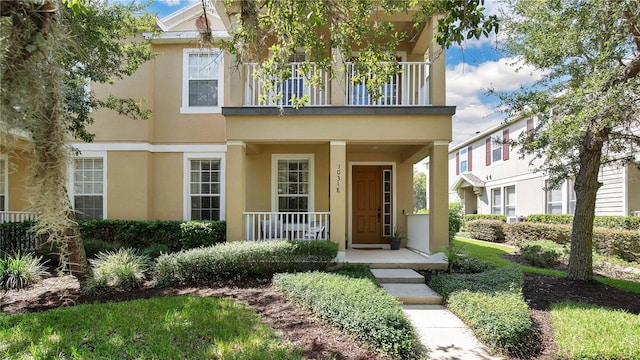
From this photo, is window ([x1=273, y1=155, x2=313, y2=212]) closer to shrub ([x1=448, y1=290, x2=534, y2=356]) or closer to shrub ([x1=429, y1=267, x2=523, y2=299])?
shrub ([x1=429, y1=267, x2=523, y2=299])

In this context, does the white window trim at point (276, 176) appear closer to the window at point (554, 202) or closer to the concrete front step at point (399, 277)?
the concrete front step at point (399, 277)

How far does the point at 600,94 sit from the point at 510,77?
7.82 ft

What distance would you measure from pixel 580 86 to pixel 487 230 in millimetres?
10764

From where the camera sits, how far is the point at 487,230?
15172mm

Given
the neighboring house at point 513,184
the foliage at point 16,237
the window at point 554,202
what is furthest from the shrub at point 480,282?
the window at point 554,202

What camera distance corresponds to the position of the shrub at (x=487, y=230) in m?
14.7

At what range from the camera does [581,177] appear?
638 centimetres

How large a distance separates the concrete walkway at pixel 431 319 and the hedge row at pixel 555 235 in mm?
6324

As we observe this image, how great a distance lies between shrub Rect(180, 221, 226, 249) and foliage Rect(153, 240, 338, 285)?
1.66m

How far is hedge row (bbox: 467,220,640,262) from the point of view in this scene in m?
9.13

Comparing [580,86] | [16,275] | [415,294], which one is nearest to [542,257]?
[580,86]

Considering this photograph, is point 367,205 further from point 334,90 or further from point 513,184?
point 513,184

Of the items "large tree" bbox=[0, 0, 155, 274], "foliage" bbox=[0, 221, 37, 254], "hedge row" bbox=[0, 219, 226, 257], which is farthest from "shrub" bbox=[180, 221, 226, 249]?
"foliage" bbox=[0, 221, 37, 254]

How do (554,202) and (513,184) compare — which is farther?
(513,184)
